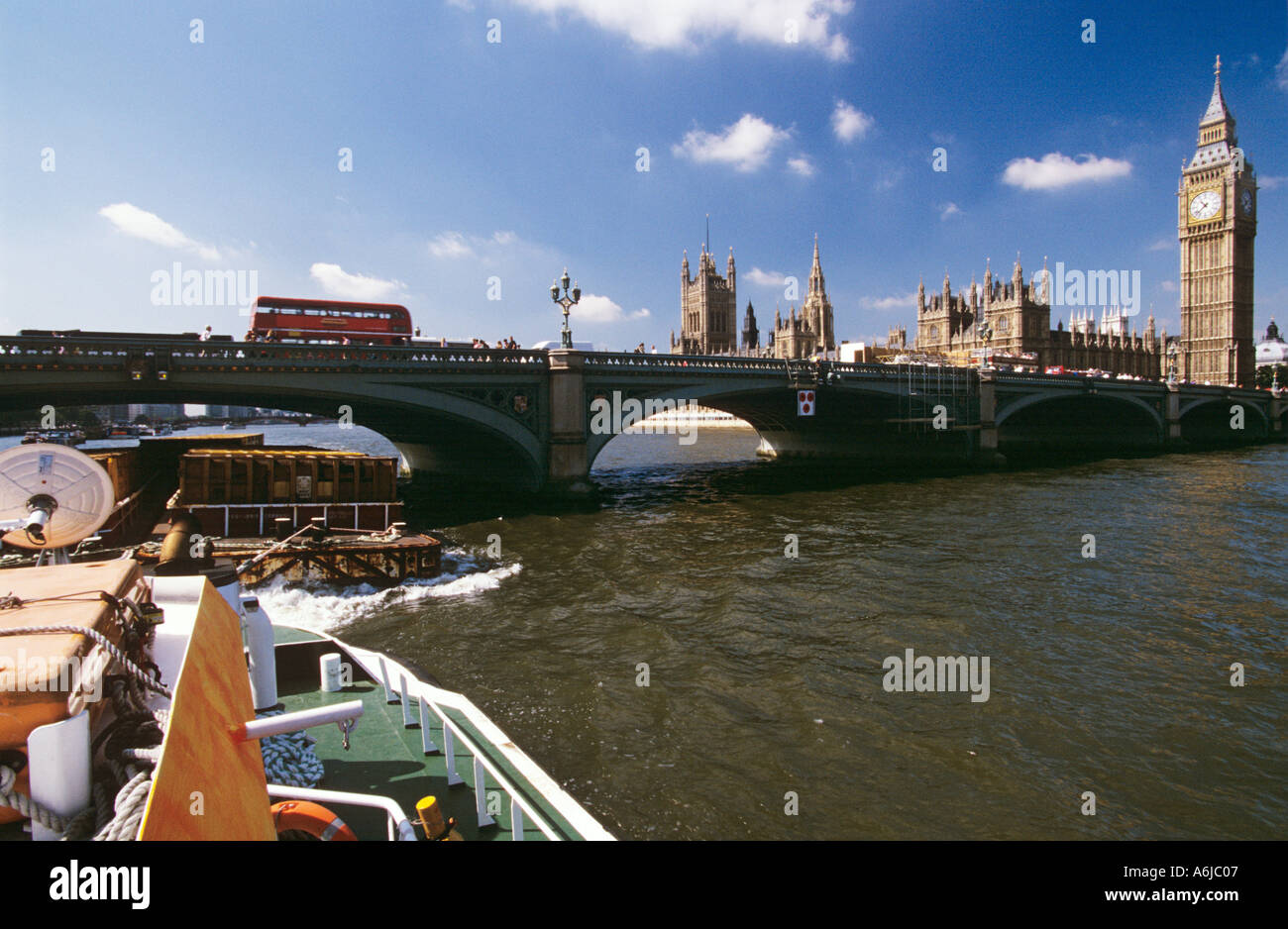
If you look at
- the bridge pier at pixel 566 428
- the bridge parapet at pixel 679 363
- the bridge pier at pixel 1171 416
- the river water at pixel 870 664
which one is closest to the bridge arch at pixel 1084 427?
the bridge pier at pixel 1171 416

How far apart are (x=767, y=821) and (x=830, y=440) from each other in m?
49.8

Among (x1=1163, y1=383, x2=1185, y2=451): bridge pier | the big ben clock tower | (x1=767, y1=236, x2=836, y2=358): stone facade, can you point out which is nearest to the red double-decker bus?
(x1=1163, y1=383, x2=1185, y2=451): bridge pier

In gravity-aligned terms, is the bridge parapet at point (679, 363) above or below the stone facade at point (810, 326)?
below

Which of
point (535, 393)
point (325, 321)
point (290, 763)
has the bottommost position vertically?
point (290, 763)

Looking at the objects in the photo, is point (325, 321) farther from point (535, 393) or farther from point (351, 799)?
point (351, 799)

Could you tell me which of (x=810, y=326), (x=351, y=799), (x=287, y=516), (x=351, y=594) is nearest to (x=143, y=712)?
(x=351, y=799)

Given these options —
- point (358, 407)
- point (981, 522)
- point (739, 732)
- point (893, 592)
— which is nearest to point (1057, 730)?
point (739, 732)

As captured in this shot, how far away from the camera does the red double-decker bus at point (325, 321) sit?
33094mm

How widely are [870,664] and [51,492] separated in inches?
463

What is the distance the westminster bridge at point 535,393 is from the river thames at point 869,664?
20.1 feet

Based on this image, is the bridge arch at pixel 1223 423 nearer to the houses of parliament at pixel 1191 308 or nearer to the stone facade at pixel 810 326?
the houses of parliament at pixel 1191 308

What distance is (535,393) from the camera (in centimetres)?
3141

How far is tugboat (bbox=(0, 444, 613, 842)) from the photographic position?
7.84ft

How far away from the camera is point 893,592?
17000 millimetres
